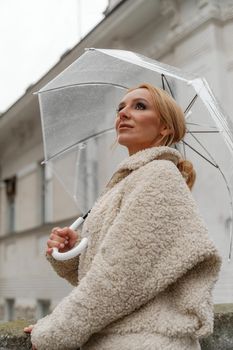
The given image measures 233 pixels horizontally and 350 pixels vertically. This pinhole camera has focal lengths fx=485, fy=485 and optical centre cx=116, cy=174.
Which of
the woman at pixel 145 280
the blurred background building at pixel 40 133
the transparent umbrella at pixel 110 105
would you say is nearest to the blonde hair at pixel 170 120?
the woman at pixel 145 280

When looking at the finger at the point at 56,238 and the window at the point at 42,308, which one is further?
the window at the point at 42,308

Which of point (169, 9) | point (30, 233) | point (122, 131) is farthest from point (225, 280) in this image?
point (30, 233)

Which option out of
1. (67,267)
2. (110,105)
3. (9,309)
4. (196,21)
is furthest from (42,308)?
(67,267)

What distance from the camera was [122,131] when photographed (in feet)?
5.11

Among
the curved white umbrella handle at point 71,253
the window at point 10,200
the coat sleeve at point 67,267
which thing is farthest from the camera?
the window at point 10,200

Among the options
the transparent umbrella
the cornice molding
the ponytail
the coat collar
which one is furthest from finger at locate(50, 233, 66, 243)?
the cornice molding

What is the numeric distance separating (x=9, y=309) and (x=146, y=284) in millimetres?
11298

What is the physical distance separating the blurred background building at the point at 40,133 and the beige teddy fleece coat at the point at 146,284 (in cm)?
363

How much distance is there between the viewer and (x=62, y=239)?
1.47 meters

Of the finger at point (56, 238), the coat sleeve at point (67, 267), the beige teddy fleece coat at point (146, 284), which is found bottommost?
the beige teddy fleece coat at point (146, 284)

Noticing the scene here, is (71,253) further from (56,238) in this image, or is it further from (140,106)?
(140,106)

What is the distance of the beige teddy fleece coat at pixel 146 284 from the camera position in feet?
3.85

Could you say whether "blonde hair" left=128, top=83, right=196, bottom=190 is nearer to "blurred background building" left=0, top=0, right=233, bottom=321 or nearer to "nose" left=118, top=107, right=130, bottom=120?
"nose" left=118, top=107, right=130, bottom=120

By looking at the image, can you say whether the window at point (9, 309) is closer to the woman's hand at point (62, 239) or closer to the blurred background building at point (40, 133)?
the blurred background building at point (40, 133)
